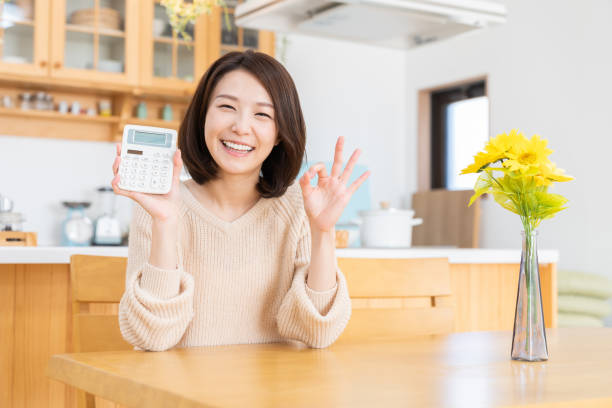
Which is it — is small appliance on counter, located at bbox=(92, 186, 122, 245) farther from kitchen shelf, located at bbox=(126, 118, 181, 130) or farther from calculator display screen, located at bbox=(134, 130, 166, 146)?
calculator display screen, located at bbox=(134, 130, 166, 146)

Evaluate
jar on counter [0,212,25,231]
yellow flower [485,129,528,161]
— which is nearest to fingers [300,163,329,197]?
yellow flower [485,129,528,161]

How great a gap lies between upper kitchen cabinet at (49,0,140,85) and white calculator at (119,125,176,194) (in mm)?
2799

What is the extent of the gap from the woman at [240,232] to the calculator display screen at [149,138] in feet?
0.15

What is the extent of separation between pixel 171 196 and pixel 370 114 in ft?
12.8

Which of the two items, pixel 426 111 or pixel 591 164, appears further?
pixel 426 111

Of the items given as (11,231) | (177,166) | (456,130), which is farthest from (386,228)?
(456,130)

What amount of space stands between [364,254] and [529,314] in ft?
3.63

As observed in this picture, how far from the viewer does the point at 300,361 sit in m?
0.94

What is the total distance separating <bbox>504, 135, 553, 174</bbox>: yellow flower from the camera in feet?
3.18

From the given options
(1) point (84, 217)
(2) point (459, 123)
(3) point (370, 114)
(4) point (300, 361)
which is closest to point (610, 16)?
(2) point (459, 123)

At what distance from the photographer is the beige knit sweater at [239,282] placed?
117 cm

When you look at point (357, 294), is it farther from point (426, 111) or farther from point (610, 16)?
point (426, 111)

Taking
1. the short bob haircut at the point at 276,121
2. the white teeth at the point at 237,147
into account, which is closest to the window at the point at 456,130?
the short bob haircut at the point at 276,121

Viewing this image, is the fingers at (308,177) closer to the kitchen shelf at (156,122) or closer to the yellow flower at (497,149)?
the yellow flower at (497,149)
